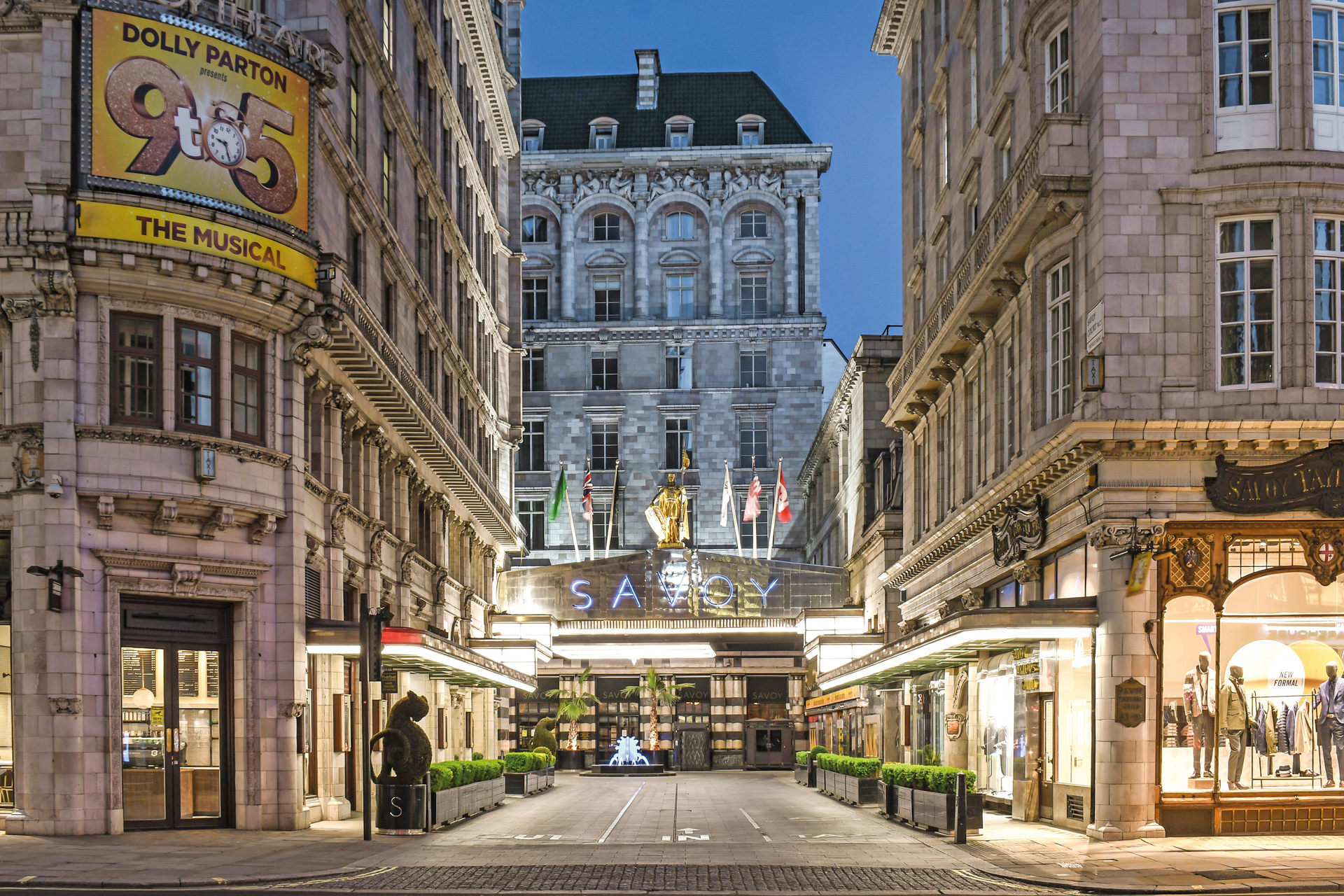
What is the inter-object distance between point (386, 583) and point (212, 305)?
14.8 meters

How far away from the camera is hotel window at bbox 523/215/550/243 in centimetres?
10031

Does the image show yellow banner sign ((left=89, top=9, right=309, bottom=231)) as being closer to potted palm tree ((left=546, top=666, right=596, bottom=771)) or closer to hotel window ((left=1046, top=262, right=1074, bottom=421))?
hotel window ((left=1046, top=262, right=1074, bottom=421))

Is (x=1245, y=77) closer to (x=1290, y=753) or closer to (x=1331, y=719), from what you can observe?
(x=1331, y=719)

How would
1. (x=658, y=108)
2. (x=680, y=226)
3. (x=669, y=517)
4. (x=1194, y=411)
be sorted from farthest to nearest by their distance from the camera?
(x=658, y=108) < (x=680, y=226) < (x=669, y=517) < (x=1194, y=411)

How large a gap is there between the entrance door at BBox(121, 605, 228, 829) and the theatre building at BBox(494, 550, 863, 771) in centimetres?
3973

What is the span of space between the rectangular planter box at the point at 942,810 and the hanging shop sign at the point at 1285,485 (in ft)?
22.7

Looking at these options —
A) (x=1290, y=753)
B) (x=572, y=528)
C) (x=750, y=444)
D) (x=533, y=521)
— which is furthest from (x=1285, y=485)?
(x=533, y=521)

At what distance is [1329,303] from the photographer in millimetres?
27547

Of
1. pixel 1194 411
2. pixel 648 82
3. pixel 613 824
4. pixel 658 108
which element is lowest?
pixel 613 824

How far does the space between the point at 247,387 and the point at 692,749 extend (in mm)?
48975

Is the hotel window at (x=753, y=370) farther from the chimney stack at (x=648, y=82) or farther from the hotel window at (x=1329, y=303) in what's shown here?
the hotel window at (x=1329, y=303)

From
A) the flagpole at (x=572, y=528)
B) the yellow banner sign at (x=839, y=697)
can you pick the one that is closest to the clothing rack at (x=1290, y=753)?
the yellow banner sign at (x=839, y=697)

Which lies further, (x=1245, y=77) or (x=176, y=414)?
(x=176, y=414)

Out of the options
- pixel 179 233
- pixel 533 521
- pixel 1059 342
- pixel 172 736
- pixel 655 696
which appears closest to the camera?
pixel 179 233
